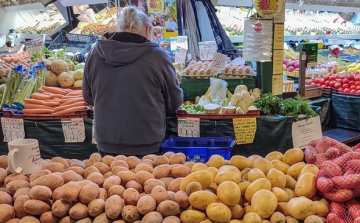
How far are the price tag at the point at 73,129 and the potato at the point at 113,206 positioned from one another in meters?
2.19

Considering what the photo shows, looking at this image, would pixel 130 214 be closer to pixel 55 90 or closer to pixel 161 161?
pixel 161 161

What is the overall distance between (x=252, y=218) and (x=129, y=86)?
5.07 feet

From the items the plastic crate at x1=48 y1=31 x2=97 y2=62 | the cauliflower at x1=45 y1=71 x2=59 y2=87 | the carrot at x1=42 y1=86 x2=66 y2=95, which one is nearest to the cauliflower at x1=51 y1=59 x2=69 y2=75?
the cauliflower at x1=45 y1=71 x2=59 y2=87

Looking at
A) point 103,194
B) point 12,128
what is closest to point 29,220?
point 103,194

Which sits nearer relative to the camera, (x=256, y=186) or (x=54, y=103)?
(x=256, y=186)

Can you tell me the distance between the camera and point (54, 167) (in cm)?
156

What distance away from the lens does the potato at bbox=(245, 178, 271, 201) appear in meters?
1.31

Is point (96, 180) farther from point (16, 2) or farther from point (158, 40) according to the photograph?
point (16, 2)

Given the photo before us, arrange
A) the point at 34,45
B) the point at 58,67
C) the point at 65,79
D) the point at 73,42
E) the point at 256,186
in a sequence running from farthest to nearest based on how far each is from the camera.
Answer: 1. the point at 73,42
2. the point at 34,45
3. the point at 58,67
4. the point at 65,79
5. the point at 256,186

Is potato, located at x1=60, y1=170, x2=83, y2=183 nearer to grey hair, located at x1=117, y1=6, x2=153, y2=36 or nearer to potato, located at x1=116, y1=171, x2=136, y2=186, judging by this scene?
potato, located at x1=116, y1=171, x2=136, y2=186

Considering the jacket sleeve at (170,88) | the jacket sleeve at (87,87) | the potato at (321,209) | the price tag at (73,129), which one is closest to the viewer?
the potato at (321,209)

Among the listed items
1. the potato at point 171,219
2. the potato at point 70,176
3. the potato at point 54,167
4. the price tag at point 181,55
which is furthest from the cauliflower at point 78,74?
the potato at point 171,219

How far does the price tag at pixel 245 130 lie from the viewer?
321 centimetres

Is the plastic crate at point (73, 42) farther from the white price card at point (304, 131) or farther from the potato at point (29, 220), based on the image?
the potato at point (29, 220)
